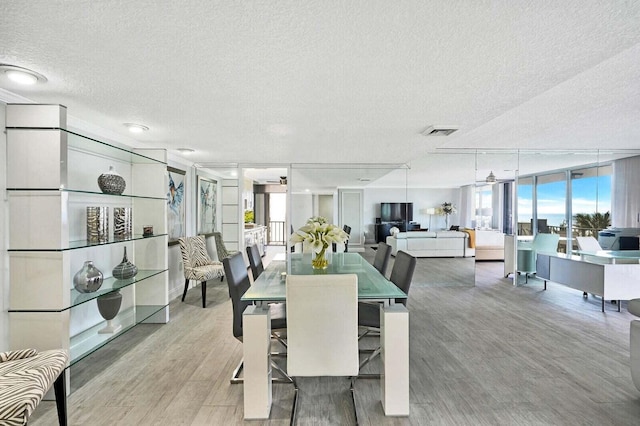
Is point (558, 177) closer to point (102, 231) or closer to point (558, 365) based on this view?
point (558, 365)

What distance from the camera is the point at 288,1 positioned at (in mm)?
1327

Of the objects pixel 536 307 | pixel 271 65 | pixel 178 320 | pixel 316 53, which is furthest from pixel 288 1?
pixel 536 307

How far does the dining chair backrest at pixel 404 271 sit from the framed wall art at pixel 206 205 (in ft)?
13.3

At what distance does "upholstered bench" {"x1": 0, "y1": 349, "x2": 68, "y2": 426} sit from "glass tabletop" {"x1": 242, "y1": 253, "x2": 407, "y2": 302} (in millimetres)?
1144

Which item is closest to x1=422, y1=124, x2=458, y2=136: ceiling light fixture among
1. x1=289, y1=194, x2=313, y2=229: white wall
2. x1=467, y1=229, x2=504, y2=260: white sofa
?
x1=289, y1=194, x2=313, y2=229: white wall

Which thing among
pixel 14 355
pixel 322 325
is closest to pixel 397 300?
pixel 322 325

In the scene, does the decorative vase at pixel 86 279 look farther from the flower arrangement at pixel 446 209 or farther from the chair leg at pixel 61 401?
the flower arrangement at pixel 446 209

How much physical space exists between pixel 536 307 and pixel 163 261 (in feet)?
16.4

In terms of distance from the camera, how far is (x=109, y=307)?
3.25 metres

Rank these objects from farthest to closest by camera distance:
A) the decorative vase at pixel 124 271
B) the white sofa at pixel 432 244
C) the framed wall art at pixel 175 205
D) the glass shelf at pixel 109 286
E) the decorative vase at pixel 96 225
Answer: the white sofa at pixel 432 244 → the framed wall art at pixel 175 205 → the decorative vase at pixel 124 271 → the decorative vase at pixel 96 225 → the glass shelf at pixel 109 286

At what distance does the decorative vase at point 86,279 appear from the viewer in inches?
110

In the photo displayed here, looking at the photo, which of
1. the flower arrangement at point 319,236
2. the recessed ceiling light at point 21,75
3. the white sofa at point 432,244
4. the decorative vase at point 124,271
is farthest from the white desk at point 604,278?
the recessed ceiling light at point 21,75

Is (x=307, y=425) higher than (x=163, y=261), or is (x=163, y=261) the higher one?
(x=163, y=261)

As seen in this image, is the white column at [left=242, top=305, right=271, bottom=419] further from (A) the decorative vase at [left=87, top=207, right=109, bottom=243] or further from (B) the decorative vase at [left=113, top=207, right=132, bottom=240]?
(B) the decorative vase at [left=113, top=207, right=132, bottom=240]
